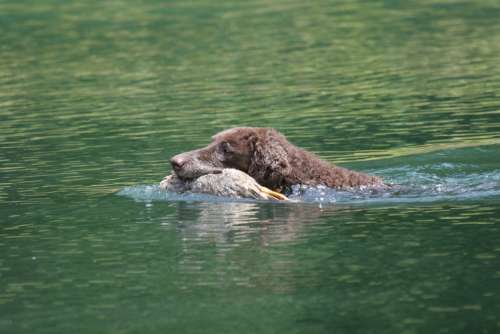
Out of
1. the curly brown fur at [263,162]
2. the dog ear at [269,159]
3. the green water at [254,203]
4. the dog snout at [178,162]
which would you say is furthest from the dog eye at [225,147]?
the green water at [254,203]

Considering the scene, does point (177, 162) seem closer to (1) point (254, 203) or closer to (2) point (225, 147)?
(2) point (225, 147)

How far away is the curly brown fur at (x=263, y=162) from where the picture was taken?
1473 centimetres

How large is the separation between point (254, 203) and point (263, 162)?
1.57 ft

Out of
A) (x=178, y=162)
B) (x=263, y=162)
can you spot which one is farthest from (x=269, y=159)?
(x=178, y=162)

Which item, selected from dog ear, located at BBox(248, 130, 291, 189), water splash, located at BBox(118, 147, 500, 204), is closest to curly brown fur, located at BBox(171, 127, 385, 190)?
dog ear, located at BBox(248, 130, 291, 189)

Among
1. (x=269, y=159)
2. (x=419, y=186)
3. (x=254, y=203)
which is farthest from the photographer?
(x=419, y=186)

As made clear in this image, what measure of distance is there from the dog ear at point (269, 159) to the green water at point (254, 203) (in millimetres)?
411

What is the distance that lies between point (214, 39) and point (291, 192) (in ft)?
69.9

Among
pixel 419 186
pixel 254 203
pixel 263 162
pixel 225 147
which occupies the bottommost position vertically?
pixel 419 186

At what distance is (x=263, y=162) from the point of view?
1478 cm

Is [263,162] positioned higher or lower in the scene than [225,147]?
lower


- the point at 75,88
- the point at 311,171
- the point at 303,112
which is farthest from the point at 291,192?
the point at 75,88

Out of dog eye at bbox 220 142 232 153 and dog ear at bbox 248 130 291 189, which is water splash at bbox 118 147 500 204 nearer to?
dog ear at bbox 248 130 291 189

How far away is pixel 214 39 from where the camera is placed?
35.9 m
